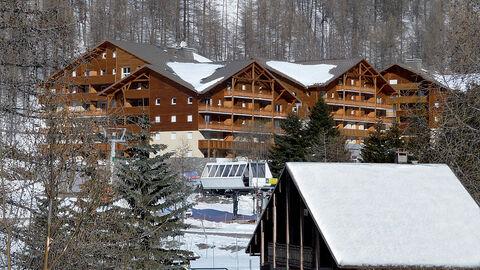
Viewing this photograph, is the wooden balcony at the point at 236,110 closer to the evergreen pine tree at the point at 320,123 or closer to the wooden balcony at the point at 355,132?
the wooden balcony at the point at 355,132

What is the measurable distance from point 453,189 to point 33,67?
13.2 m

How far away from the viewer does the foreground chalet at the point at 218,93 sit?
250 ft

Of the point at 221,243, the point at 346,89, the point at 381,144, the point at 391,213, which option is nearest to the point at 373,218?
the point at 391,213

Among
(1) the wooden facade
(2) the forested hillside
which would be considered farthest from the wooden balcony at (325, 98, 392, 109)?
(1) the wooden facade

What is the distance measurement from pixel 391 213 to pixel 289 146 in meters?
39.0

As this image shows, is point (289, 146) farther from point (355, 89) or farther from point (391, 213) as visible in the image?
point (391, 213)

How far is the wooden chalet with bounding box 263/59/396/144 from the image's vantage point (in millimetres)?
85562

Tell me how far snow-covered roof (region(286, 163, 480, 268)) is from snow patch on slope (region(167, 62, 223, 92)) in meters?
52.5

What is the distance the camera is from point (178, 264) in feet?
87.5

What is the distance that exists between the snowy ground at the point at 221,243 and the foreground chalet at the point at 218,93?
19808mm

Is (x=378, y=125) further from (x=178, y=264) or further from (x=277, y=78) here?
(x=178, y=264)

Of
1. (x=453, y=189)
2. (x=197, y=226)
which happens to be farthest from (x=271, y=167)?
(x=453, y=189)

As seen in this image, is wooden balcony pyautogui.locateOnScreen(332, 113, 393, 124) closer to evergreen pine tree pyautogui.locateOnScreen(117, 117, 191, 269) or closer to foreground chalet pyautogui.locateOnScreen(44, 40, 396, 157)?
foreground chalet pyautogui.locateOnScreen(44, 40, 396, 157)

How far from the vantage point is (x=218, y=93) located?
256 ft
